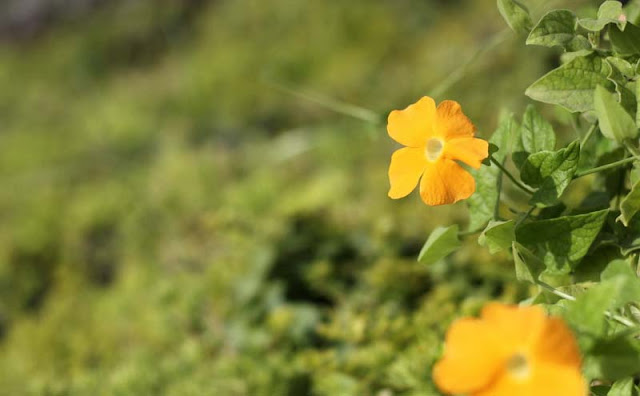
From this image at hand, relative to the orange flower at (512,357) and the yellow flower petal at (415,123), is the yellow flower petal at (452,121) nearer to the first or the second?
the yellow flower petal at (415,123)

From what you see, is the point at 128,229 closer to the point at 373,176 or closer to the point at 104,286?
the point at 104,286

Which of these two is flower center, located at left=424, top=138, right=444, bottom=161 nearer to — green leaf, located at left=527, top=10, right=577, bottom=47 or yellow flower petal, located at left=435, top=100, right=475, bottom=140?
yellow flower petal, located at left=435, top=100, right=475, bottom=140

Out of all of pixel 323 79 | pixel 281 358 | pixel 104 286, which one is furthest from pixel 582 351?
pixel 323 79

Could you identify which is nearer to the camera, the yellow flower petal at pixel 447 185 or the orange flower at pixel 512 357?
the orange flower at pixel 512 357

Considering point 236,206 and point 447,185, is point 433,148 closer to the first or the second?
Answer: point 447,185

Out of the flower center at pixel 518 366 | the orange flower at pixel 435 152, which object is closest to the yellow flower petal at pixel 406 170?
the orange flower at pixel 435 152

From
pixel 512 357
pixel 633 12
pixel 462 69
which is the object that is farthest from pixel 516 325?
pixel 462 69
